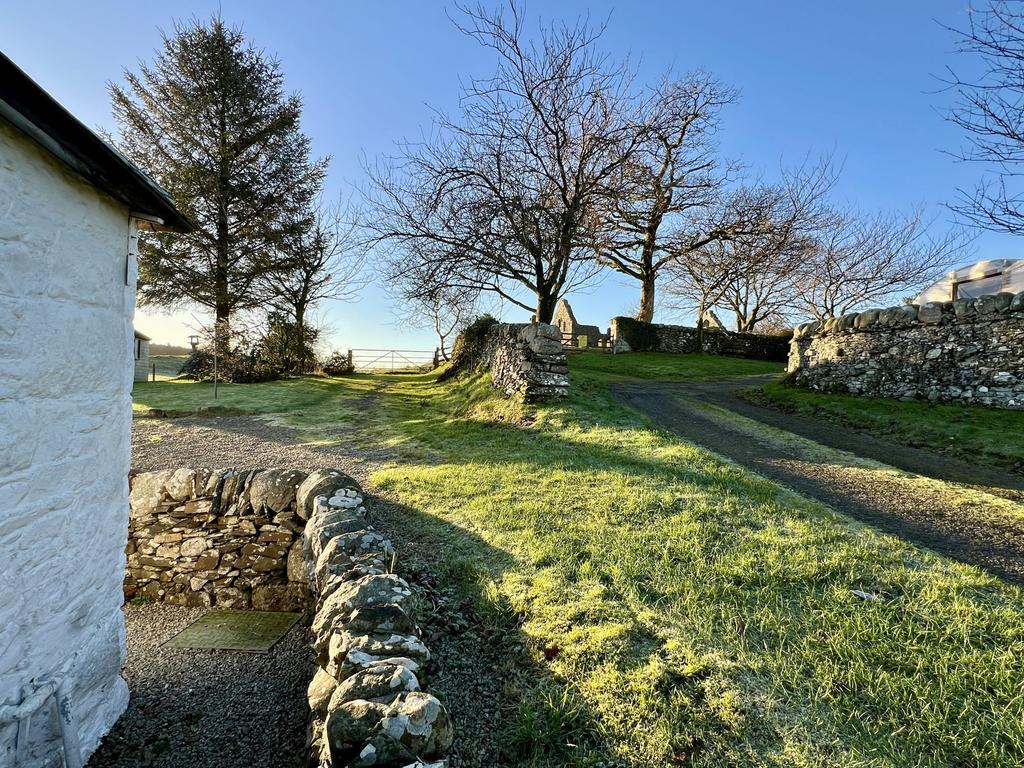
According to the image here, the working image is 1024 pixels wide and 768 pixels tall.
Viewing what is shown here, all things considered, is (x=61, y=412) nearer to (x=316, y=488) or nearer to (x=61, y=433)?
(x=61, y=433)

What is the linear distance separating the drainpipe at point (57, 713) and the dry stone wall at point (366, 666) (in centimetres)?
162

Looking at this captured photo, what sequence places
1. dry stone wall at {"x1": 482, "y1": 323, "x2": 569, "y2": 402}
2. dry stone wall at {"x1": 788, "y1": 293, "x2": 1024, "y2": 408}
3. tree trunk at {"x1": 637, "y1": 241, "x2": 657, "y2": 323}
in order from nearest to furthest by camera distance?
1. dry stone wall at {"x1": 788, "y1": 293, "x2": 1024, "y2": 408}
2. dry stone wall at {"x1": 482, "y1": 323, "x2": 569, "y2": 402}
3. tree trunk at {"x1": 637, "y1": 241, "x2": 657, "y2": 323}

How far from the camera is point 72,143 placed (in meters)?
2.75

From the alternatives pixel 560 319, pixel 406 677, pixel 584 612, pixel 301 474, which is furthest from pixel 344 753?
pixel 560 319

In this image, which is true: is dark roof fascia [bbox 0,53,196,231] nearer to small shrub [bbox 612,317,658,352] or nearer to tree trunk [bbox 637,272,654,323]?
tree trunk [bbox 637,272,654,323]

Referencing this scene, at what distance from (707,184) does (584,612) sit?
1725cm

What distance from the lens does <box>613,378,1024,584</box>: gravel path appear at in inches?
170

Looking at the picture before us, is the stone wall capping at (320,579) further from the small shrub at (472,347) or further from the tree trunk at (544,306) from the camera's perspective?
the small shrub at (472,347)

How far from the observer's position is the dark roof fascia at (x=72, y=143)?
232 cm

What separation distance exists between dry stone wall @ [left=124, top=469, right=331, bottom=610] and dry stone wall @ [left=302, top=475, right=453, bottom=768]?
1480 mm

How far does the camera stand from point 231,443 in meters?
9.61

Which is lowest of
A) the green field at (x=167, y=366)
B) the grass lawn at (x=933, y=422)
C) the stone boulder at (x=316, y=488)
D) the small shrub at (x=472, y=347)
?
the stone boulder at (x=316, y=488)

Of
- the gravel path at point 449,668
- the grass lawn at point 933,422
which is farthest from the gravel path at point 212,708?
the grass lawn at point 933,422

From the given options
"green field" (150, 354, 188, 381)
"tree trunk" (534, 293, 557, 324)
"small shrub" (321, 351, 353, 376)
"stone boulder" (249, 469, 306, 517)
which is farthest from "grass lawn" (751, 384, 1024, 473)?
"green field" (150, 354, 188, 381)
